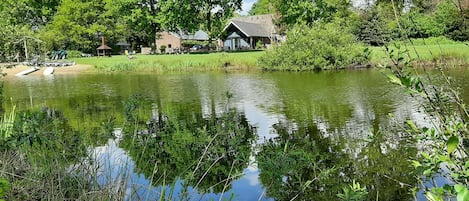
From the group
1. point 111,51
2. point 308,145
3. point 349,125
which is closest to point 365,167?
point 308,145

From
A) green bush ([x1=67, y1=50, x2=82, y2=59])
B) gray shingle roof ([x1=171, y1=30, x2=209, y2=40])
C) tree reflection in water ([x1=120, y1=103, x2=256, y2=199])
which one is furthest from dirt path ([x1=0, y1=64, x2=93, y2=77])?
gray shingle roof ([x1=171, y1=30, x2=209, y2=40])

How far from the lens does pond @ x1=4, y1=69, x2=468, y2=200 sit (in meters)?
3.97

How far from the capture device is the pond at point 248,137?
13.0 feet

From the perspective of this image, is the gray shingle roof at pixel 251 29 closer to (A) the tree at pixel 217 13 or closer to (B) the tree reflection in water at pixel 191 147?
(A) the tree at pixel 217 13

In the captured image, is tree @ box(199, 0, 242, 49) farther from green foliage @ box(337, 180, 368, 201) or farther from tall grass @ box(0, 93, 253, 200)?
green foliage @ box(337, 180, 368, 201)

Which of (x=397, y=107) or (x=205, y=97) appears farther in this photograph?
(x=205, y=97)

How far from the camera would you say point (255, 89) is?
13734mm

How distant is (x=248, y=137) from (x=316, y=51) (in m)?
14.7

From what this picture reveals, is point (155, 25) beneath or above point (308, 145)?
above

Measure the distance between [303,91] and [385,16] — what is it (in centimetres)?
1026

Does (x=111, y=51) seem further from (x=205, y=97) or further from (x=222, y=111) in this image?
(x=222, y=111)

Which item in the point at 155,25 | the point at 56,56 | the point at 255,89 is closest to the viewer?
the point at 255,89

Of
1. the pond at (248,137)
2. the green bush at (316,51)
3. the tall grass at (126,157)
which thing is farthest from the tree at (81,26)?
the tall grass at (126,157)

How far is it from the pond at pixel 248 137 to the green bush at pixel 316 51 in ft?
16.7
